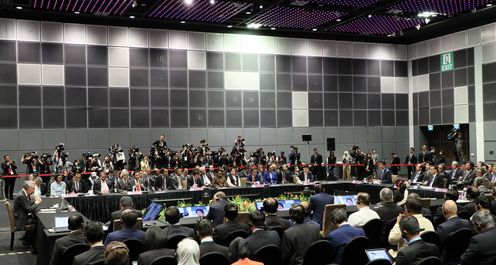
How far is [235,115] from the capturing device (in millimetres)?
23375

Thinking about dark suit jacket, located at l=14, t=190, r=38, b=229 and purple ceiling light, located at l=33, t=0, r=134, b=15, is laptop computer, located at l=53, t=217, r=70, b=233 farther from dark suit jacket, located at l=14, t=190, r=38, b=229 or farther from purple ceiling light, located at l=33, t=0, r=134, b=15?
purple ceiling light, located at l=33, t=0, r=134, b=15

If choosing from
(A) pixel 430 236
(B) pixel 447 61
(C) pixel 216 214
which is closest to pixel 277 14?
(B) pixel 447 61

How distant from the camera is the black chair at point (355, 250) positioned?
5.28 m

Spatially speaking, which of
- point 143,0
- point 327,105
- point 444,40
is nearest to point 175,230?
point 143,0

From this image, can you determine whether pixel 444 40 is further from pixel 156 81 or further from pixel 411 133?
pixel 156 81

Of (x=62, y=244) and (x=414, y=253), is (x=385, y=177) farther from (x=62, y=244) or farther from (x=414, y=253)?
(x=62, y=244)

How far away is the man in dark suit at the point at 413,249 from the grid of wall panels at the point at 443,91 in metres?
20.7

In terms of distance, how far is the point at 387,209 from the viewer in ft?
23.5

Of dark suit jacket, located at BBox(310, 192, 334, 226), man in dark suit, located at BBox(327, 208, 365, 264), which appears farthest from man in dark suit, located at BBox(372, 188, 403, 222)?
man in dark suit, located at BBox(327, 208, 365, 264)

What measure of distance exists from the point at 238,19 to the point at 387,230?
16032 millimetres

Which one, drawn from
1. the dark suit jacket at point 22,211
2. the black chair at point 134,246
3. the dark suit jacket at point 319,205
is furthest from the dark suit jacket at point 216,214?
the dark suit jacket at point 22,211

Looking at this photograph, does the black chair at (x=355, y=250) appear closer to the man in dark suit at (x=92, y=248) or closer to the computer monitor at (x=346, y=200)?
the man in dark suit at (x=92, y=248)

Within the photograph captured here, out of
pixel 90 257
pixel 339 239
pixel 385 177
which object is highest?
pixel 90 257

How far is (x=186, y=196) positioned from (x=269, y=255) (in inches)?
372
